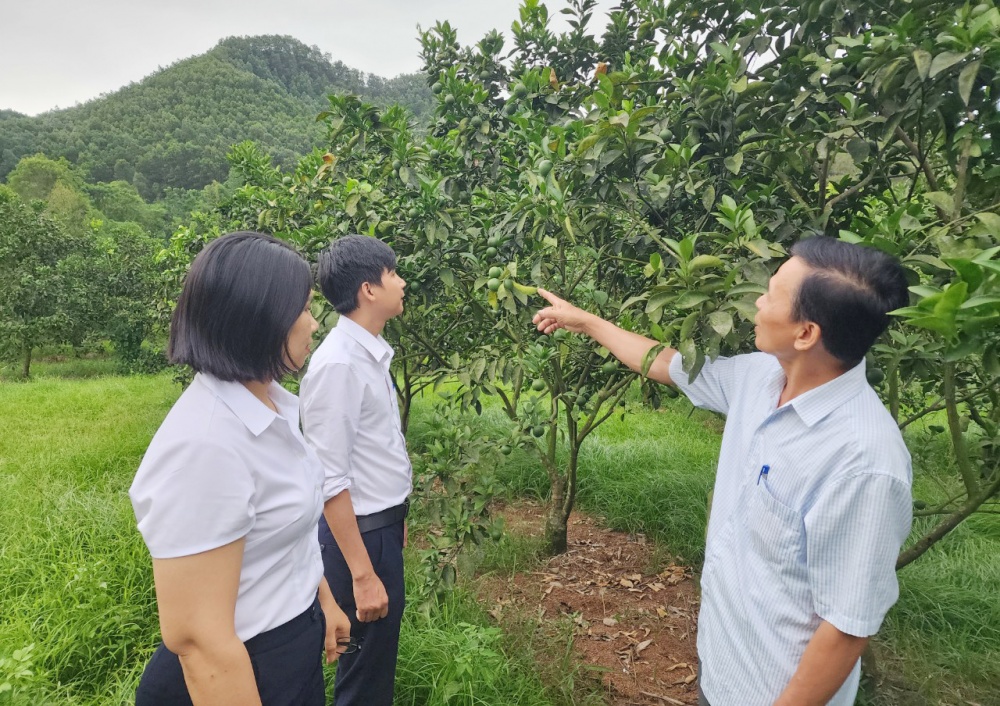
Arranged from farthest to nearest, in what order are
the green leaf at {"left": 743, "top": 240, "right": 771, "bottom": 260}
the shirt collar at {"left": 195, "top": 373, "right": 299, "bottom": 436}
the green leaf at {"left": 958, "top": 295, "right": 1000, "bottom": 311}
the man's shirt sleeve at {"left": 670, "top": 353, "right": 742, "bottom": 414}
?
the man's shirt sleeve at {"left": 670, "top": 353, "right": 742, "bottom": 414} < the green leaf at {"left": 743, "top": 240, "right": 771, "bottom": 260} < the shirt collar at {"left": 195, "top": 373, "right": 299, "bottom": 436} < the green leaf at {"left": 958, "top": 295, "right": 1000, "bottom": 311}

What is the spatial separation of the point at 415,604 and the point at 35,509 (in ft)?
8.49

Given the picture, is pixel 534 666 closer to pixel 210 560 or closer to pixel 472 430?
pixel 472 430

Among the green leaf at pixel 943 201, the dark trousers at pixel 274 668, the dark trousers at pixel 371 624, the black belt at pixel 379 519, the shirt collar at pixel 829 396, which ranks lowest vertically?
the dark trousers at pixel 371 624

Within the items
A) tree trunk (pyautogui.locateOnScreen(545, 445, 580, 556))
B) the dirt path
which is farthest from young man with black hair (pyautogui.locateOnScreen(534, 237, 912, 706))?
tree trunk (pyautogui.locateOnScreen(545, 445, 580, 556))

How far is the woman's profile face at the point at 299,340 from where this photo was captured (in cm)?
116

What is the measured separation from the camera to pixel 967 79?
1.38 m

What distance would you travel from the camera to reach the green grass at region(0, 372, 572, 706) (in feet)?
7.14

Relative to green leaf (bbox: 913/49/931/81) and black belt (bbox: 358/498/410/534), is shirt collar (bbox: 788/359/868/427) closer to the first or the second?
green leaf (bbox: 913/49/931/81)

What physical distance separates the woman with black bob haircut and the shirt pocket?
2.76 feet

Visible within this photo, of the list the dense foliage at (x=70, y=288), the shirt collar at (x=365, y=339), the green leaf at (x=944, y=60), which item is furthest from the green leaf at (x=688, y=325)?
the dense foliage at (x=70, y=288)

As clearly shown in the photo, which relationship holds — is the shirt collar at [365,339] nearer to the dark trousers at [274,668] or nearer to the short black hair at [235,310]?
the short black hair at [235,310]

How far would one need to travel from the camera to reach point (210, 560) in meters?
0.94

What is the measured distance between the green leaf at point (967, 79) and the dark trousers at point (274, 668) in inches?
71.1

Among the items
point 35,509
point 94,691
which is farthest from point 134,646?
point 35,509
